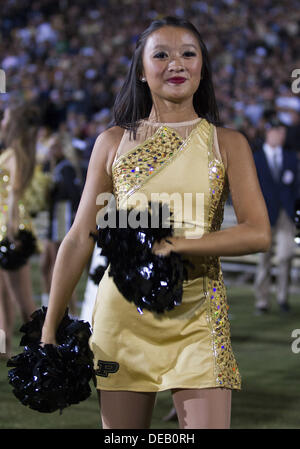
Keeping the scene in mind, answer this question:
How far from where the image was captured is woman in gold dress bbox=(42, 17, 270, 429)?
6.90ft

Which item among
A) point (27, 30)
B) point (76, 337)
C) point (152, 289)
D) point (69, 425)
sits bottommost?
point (69, 425)

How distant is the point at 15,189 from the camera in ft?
17.5

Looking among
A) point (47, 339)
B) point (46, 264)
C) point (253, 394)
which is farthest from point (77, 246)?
point (46, 264)

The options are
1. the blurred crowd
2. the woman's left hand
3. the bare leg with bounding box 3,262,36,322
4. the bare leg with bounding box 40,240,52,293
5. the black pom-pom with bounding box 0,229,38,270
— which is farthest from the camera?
the blurred crowd

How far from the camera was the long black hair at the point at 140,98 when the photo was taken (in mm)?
2318

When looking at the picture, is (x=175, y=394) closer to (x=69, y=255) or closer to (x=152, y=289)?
(x=152, y=289)

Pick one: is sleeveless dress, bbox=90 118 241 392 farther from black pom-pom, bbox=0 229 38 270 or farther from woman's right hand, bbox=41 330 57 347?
black pom-pom, bbox=0 229 38 270

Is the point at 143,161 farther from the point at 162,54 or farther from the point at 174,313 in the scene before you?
the point at 174,313

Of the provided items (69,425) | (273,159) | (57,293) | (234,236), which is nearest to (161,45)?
(234,236)

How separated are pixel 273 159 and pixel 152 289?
249 inches

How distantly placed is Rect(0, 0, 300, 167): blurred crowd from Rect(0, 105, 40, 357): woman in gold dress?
650cm

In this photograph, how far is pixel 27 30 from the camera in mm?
17922

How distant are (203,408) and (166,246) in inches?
17.8

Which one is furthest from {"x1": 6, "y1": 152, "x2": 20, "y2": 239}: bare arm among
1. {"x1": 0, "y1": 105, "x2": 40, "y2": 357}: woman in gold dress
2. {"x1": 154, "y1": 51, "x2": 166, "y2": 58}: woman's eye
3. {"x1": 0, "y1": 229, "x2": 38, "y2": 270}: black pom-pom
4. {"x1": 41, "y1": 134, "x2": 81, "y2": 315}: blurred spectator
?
{"x1": 154, "y1": 51, "x2": 166, "y2": 58}: woman's eye
